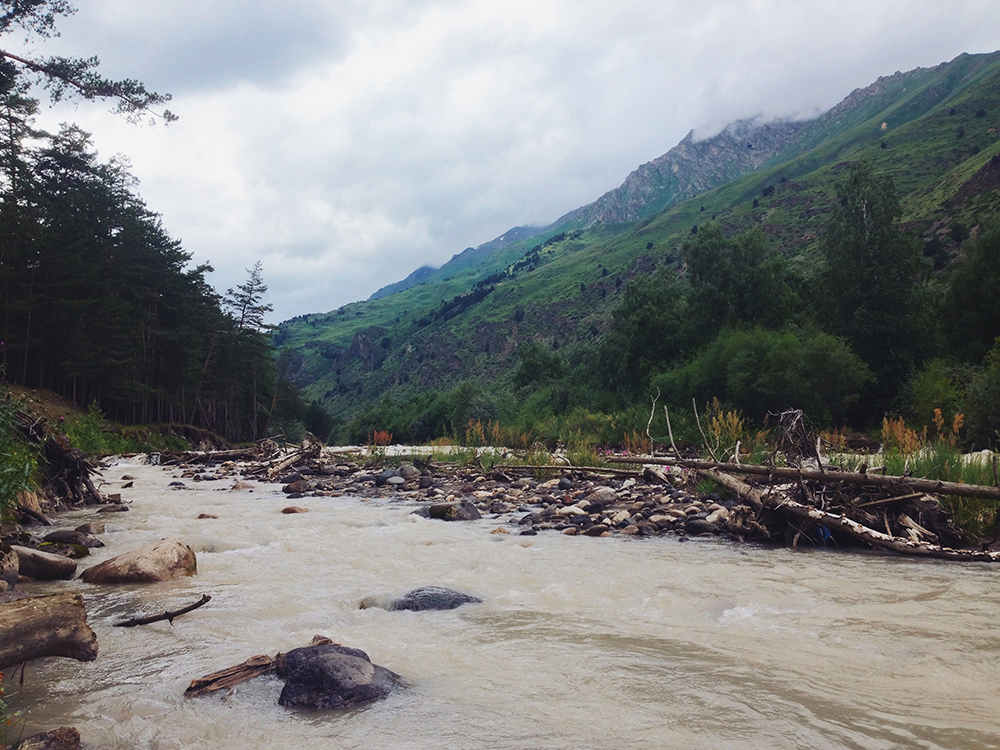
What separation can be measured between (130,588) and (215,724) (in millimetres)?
3731

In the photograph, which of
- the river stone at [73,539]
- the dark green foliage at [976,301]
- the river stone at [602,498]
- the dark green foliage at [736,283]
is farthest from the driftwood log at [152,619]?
the dark green foliage at [736,283]

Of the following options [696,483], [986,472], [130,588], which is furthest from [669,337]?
[130,588]

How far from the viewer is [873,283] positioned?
2920cm

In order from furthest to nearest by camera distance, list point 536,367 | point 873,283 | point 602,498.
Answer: point 536,367, point 873,283, point 602,498

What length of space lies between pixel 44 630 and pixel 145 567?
3017 mm

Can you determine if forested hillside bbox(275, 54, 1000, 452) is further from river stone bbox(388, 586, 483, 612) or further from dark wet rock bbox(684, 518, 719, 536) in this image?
river stone bbox(388, 586, 483, 612)

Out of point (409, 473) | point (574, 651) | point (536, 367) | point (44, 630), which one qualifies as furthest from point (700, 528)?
point (536, 367)

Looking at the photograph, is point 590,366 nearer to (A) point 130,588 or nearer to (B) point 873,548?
(B) point 873,548

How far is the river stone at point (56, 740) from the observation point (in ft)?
9.37

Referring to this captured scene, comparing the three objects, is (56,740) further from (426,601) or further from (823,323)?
(823,323)

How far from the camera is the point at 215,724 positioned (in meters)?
3.39

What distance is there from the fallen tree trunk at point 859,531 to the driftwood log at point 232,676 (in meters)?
7.12

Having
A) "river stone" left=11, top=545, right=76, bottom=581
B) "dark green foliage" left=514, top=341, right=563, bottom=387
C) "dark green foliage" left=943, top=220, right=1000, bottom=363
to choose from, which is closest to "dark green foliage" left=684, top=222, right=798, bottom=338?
"dark green foliage" left=943, top=220, right=1000, bottom=363

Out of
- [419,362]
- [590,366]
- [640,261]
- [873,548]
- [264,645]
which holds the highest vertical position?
[640,261]
